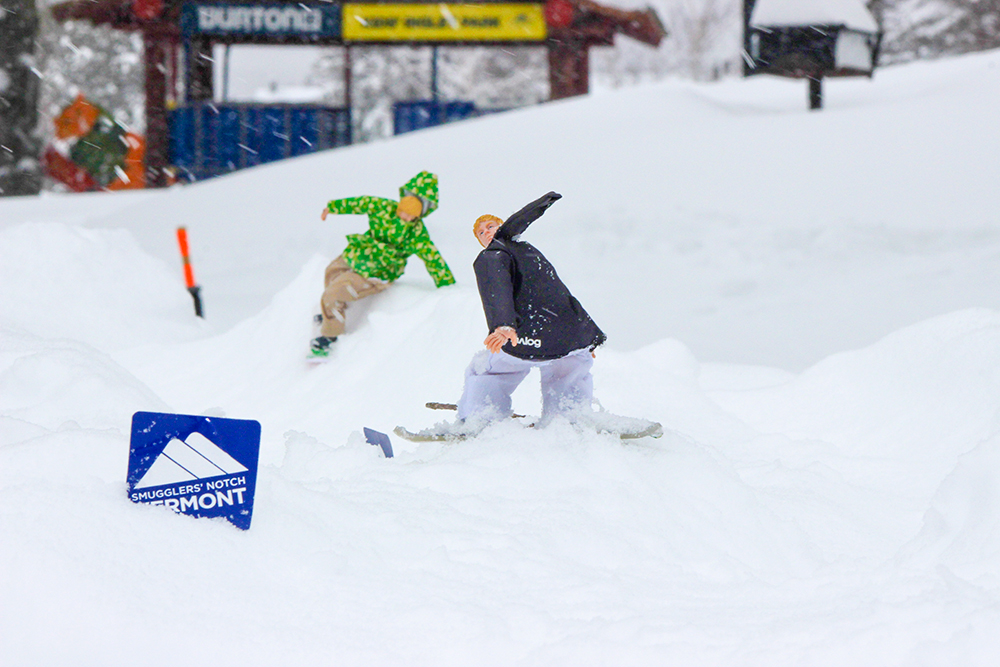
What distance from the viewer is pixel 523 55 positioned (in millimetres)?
36469

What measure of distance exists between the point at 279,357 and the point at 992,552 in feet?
17.6

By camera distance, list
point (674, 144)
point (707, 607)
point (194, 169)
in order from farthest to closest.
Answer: point (194, 169)
point (674, 144)
point (707, 607)

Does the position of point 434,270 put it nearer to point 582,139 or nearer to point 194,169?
point 582,139

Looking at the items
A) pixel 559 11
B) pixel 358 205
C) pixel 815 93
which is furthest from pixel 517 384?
pixel 559 11

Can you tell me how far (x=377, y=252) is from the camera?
6.81 meters

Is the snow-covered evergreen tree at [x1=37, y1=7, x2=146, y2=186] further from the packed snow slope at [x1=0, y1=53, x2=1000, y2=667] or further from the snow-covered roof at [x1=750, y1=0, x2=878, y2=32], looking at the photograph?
the snow-covered roof at [x1=750, y1=0, x2=878, y2=32]

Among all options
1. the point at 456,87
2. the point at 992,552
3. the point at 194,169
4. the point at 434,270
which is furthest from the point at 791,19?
the point at 456,87

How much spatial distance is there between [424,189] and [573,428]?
2.78 m

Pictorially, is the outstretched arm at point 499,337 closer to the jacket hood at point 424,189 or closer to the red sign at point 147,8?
the jacket hood at point 424,189

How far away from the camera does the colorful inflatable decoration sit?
21.8 m

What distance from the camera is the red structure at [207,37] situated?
1694cm

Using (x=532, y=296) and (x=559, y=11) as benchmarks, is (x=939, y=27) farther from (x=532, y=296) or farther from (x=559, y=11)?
(x=532, y=296)

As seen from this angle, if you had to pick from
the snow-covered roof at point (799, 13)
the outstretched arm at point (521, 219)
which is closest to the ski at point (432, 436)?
the outstretched arm at point (521, 219)

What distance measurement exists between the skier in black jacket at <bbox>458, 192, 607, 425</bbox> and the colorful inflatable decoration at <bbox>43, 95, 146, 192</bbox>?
19463mm
